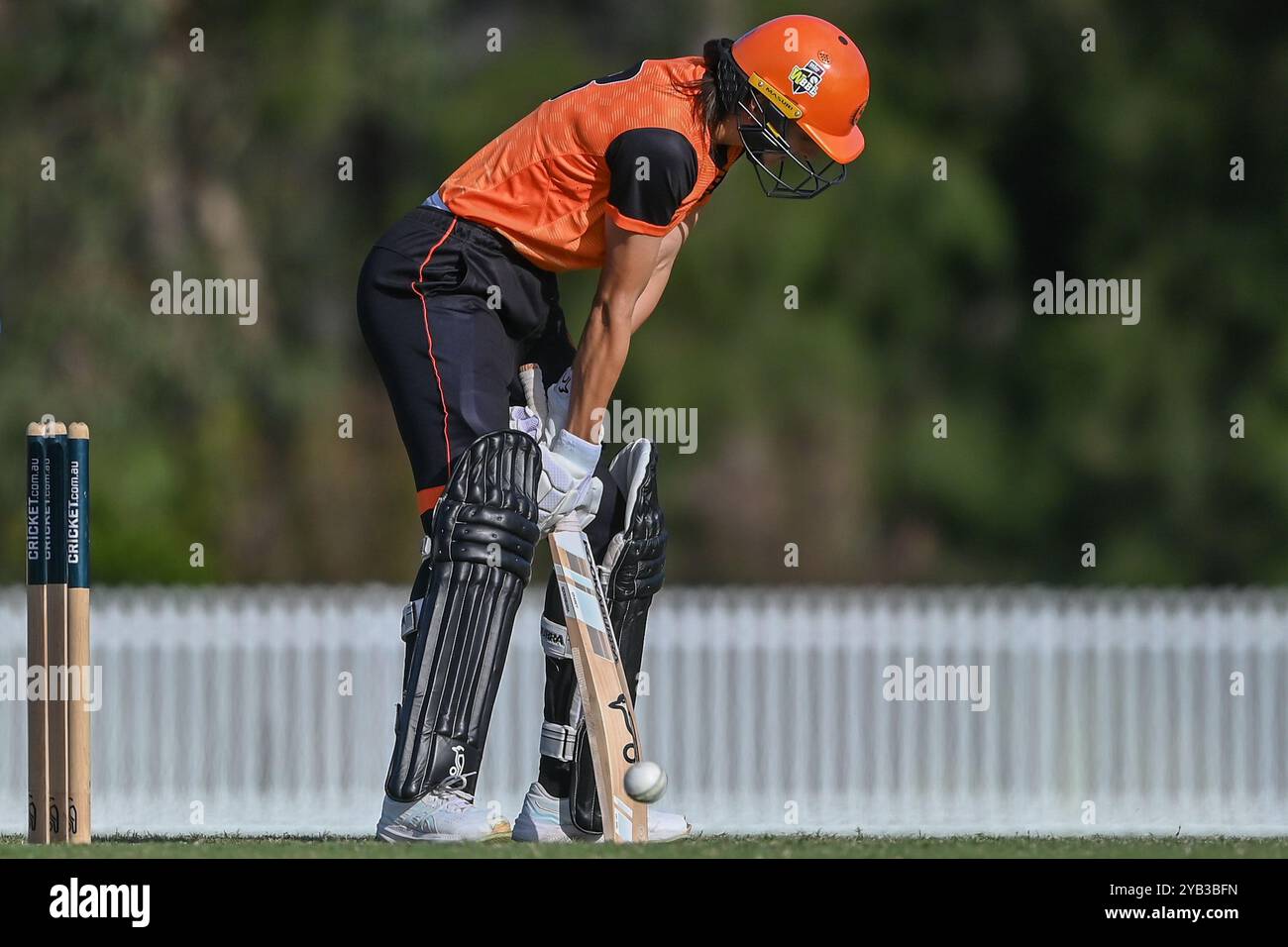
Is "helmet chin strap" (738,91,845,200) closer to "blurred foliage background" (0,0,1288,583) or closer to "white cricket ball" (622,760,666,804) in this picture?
"white cricket ball" (622,760,666,804)

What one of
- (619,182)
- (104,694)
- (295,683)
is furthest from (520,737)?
(619,182)

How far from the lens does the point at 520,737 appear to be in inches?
429

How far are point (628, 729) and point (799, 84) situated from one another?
1.68 metres

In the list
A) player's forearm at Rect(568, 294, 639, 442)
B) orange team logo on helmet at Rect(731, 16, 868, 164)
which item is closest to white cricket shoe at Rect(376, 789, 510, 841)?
player's forearm at Rect(568, 294, 639, 442)

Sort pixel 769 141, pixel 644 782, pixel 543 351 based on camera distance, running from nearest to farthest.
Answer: pixel 644 782
pixel 769 141
pixel 543 351

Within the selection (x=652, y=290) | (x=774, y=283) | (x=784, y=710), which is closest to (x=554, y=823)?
(x=652, y=290)

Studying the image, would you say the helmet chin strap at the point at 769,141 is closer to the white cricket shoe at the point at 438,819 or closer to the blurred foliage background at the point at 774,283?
the white cricket shoe at the point at 438,819

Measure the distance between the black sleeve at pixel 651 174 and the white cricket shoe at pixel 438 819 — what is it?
1486mm

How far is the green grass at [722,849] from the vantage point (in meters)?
4.54

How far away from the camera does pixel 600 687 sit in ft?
16.7

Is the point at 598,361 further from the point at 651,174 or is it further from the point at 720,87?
the point at 720,87
